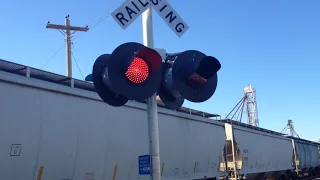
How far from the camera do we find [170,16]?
3.80 meters

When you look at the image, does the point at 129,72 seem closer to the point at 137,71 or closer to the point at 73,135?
the point at 137,71

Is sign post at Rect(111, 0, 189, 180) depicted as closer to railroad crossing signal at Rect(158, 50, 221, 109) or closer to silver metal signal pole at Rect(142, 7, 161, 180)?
silver metal signal pole at Rect(142, 7, 161, 180)

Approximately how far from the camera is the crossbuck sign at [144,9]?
3566mm

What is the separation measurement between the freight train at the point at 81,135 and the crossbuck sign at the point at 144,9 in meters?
1.45

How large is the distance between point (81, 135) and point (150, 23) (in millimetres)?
3706

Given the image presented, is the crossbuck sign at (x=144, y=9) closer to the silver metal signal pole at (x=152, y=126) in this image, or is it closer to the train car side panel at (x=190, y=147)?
the silver metal signal pole at (x=152, y=126)

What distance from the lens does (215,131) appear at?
12734mm

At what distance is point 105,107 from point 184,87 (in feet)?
13.8

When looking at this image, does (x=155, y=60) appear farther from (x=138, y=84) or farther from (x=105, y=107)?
(x=105, y=107)

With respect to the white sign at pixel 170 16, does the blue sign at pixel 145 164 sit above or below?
below

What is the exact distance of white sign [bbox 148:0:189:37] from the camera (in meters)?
3.75

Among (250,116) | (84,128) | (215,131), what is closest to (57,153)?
(84,128)

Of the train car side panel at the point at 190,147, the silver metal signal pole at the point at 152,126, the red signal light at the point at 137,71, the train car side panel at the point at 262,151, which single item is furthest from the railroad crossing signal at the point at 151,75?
the train car side panel at the point at 262,151

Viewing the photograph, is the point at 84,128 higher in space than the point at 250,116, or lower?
lower
